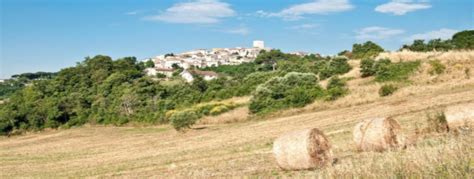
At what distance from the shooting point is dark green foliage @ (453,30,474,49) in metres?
68.2

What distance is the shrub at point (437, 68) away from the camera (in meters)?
46.7

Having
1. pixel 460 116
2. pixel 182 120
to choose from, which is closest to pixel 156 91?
pixel 182 120

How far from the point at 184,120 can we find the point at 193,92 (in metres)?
27.2

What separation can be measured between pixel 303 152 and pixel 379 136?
103 inches

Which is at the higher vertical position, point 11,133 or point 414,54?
point 414,54

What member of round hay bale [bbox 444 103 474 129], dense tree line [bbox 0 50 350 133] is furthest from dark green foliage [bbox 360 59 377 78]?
round hay bale [bbox 444 103 474 129]

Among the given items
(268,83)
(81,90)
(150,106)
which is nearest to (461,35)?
(268,83)

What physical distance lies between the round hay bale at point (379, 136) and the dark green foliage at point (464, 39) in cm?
5719

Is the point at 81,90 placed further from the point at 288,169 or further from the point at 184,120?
the point at 288,169

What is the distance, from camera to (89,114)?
235 ft

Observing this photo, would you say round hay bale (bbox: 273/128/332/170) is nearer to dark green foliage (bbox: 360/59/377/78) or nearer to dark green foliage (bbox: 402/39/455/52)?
dark green foliage (bbox: 360/59/377/78)

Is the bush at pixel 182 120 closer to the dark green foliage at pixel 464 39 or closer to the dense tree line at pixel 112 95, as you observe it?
the dense tree line at pixel 112 95

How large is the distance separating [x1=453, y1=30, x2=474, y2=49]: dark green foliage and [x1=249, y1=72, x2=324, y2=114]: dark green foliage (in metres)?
24.6

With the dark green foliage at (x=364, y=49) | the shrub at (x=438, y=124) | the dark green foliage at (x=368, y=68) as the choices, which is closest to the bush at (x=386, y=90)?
the dark green foliage at (x=368, y=68)
